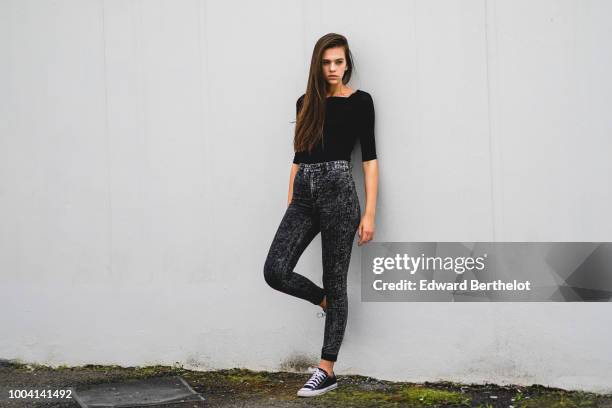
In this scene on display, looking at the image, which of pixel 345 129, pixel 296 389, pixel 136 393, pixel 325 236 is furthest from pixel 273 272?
pixel 136 393

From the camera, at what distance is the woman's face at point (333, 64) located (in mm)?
4219

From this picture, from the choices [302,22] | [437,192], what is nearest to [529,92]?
[437,192]

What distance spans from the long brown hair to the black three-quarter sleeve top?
4 cm

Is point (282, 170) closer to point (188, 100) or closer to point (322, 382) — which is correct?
point (188, 100)

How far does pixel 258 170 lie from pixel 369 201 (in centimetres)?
80

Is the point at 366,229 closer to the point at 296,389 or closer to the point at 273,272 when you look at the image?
the point at 273,272

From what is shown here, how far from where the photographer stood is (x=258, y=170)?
4641 millimetres

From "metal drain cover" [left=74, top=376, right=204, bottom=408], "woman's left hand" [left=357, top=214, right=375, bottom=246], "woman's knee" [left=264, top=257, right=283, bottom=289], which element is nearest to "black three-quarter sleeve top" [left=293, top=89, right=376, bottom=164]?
"woman's left hand" [left=357, top=214, right=375, bottom=246]

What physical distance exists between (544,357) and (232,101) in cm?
236

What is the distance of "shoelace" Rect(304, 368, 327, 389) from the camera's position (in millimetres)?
4148

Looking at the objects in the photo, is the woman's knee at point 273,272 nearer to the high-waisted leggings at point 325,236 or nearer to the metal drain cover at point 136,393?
the high-waisted leggings at point 325,236

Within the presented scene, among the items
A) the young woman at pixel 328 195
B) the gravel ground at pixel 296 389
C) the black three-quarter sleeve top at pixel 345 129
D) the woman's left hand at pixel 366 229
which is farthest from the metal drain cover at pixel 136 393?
the black three-quarter sleeve top at pixel 345 129

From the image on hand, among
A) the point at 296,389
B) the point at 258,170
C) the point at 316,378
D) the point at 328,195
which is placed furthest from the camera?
the point at 258,170

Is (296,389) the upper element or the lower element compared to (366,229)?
lower
